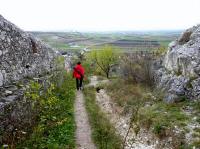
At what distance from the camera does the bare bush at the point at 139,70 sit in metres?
20.2

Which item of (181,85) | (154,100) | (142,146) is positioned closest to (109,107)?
(154,100)

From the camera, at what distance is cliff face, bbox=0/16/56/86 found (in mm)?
10078

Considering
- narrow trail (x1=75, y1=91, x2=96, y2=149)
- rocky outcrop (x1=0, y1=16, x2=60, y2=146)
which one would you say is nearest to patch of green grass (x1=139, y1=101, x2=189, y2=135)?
narrow trail (x1=75, y1=91, x2=96, y2=149)

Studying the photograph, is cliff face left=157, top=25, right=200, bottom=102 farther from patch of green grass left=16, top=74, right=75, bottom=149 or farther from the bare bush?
patch of green grass left=16, top=74, right=75, bottom=149

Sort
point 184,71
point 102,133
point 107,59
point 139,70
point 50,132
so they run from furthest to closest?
point 107,59 → point 139,70 → point 184,71 → point 102,133 → point 50,132

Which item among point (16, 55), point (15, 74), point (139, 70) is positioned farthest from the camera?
point (139, 70)

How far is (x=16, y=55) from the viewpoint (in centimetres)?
1129

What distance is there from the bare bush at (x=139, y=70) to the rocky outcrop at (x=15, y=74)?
7.40 meters

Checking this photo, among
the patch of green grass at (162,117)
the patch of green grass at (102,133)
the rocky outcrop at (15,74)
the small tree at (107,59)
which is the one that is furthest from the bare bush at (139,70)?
the small tree at (107,59)

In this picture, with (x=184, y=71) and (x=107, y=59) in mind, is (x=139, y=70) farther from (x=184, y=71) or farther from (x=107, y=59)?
(x=107, y=59)

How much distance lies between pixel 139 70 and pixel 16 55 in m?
11.1

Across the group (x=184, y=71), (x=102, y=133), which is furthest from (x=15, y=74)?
(x=184, y=71)

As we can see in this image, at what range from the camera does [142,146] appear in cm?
1007

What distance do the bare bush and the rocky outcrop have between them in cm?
740
